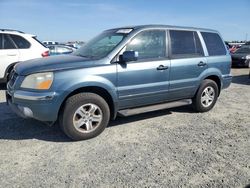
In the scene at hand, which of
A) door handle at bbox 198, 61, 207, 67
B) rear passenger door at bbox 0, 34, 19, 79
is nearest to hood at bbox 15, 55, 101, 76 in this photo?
door handle at bbox 198, 61, 207, 67

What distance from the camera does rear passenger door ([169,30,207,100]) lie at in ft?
17.0

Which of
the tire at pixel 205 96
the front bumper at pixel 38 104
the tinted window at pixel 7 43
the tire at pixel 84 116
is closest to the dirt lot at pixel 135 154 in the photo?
the tire at pixel 84 116

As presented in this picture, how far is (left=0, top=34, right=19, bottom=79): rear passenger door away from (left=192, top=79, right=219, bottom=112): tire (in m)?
5.38

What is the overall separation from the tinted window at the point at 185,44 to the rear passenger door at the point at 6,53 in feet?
16.4

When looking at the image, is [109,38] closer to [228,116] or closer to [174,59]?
[174,59]

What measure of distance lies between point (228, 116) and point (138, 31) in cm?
270

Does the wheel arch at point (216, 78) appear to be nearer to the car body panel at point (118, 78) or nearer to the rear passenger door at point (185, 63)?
the car body panel at point (118, 78)

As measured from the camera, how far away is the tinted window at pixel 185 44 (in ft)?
17.2

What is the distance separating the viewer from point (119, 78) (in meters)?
4.45

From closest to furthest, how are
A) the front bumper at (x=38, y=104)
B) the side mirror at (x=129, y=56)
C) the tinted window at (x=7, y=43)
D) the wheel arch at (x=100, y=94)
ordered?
the front bumper at (x=38, y=104) < the wheel arch at (x=100, y=94) < the side mirror at (x=129, y=56) < the tinted window at (x=7, y=43)

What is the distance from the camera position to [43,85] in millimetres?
3945

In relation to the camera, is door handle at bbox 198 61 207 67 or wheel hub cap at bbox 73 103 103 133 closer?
wheel hub cap at bbox 73 103 103 133

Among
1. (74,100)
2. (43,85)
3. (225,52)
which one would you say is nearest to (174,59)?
(225,52)

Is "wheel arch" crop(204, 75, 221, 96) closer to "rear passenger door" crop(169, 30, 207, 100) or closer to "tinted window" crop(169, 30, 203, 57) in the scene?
"rear passenger door" crop(169, 30, 207, 100)
